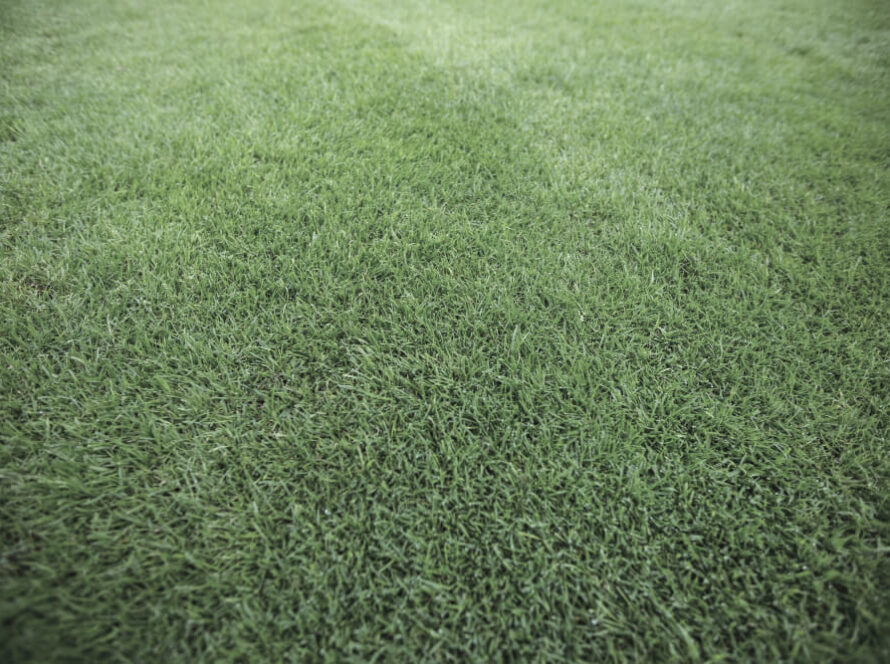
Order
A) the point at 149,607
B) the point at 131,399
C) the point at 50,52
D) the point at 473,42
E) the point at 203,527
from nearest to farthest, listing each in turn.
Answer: the point at 149,607 → the point at 203,527 → the point at 131,399 → the point at 50,52 → the point at 473,42

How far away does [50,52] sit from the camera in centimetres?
299

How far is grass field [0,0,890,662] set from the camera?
960mm

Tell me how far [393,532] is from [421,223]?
49.5 inches

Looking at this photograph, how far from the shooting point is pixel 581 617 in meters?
0.96

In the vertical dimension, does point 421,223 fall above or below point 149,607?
above

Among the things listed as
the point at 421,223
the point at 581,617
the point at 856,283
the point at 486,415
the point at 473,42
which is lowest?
the point at 581,617

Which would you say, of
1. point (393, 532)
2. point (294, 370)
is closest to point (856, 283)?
point (393, 532)

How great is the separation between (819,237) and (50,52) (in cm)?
513

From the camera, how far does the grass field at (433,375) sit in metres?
0.96

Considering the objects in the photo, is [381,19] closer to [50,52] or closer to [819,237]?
[50,52]

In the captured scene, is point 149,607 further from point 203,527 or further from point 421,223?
point 421,223

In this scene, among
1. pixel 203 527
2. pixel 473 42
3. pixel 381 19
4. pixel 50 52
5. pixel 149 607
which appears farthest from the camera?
pixel 381 19

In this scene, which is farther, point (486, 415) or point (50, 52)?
point (50, 52)

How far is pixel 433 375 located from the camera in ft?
4.46
